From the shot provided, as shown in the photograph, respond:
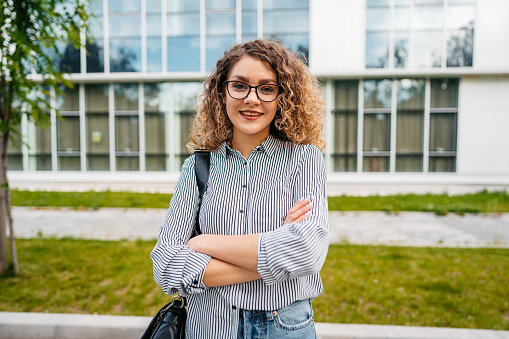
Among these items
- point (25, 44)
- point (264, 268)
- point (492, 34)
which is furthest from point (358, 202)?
point (264, 268)

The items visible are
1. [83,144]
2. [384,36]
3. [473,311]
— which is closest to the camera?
[473,311]

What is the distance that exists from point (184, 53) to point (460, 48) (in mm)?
9989

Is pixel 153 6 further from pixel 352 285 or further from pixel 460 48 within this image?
pixel 352 285

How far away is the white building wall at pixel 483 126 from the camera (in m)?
13.2

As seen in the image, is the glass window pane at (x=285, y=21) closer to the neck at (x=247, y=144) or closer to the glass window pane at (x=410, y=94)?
the glass window pane at (x=410, y=94)

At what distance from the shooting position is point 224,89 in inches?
77.8

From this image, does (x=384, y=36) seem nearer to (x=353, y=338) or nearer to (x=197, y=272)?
(x=353, y=338)


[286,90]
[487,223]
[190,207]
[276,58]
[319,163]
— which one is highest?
[276,58]

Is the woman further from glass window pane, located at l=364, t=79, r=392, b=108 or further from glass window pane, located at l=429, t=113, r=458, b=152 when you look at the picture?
glass window pane, located at l=429, t=113, r=458, b=152

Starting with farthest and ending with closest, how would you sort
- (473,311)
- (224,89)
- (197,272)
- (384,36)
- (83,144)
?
(83,144) → (384,36) → (473,311) → (224,89) → (197,272)

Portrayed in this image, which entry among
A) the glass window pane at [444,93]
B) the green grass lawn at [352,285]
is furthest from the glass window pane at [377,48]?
the green grass lawn at [352,285]

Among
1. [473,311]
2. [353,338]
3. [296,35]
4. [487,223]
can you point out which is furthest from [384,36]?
[353,338]

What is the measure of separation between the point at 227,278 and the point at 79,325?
2293 millimetres

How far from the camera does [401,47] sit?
1350cm
